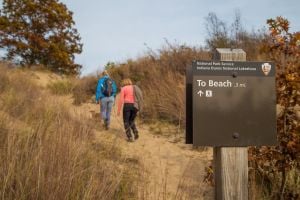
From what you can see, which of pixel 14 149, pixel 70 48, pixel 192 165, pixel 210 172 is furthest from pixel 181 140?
pixel 70 48

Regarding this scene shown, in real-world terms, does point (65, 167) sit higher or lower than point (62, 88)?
lower

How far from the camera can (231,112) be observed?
301 cm

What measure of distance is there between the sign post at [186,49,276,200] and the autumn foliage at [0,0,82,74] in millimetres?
22843

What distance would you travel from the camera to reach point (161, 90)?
41.4ft

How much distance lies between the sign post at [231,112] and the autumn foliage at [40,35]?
2284 cm

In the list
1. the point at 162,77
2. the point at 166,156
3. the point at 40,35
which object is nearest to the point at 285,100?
the point at 166,156

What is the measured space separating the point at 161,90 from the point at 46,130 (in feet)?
27.1

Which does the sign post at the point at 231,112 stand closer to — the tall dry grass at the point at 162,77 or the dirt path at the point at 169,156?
the dirt path at the point at 169,156

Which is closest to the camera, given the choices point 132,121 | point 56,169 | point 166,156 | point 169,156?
point 56,169

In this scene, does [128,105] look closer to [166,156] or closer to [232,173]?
[166,156]

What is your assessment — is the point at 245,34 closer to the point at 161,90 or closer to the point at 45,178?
the point at 161,90

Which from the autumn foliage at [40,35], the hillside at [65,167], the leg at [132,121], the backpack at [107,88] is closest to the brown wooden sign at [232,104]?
the hillside at [65,167]

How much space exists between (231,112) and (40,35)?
78.3 feet

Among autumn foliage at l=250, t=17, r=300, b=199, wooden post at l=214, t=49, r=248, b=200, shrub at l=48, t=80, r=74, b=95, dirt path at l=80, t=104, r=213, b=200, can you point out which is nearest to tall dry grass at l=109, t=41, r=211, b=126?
dirt path at l=80, t=104, r=213, b=200
